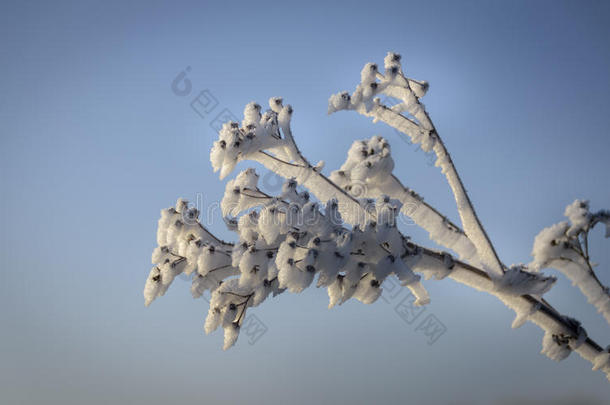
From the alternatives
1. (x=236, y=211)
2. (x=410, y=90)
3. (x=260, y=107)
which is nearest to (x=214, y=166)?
(x=236, y=211)

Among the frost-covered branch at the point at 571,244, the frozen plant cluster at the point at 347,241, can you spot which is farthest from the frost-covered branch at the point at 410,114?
the frost-covered branch at the point at 571,244

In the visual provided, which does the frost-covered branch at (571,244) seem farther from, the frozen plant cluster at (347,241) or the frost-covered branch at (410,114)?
the frost-covered branch at (410,114)

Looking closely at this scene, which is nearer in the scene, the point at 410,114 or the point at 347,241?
the point at 347,241

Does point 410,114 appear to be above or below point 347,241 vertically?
above

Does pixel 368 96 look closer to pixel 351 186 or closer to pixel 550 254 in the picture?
pixel 351 186

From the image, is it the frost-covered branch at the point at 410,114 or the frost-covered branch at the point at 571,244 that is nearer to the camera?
the frost-covered branch at the point at 571,244

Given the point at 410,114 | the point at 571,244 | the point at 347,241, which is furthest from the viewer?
the point at 410,114

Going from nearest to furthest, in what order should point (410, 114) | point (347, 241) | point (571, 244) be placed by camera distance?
point (347, 241), point (571, 244), point (410, 114)

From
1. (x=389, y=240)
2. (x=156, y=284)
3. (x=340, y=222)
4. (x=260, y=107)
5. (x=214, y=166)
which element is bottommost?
(x=389, y=240)
